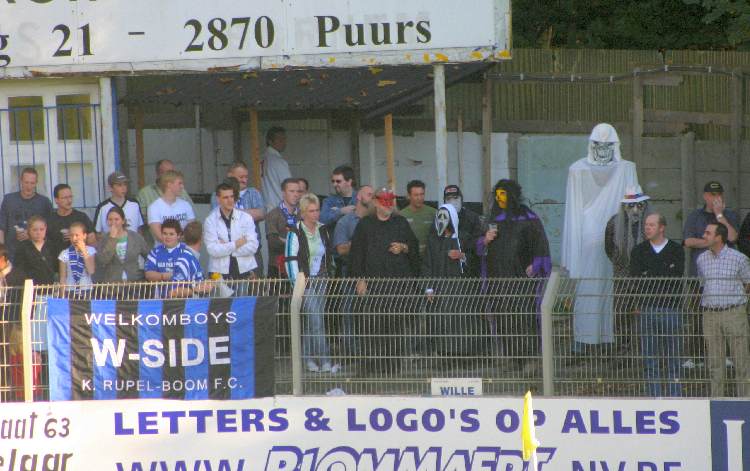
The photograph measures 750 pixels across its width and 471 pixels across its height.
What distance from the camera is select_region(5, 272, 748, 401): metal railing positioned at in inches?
398

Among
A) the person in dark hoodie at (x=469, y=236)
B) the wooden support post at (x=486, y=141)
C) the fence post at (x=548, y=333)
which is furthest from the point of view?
the wooden support post at (x=486, y=141)

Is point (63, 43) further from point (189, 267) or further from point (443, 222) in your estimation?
point (443, 222)

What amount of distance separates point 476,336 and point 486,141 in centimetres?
582

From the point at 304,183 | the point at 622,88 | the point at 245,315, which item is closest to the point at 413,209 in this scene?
the point at 304,183

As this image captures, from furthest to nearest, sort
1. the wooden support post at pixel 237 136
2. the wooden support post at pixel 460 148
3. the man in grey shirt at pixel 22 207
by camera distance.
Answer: the wooden support post at pixel 237 136, the wooden support post at pixel 460 148, the man in grey shirt at pixel 22 207

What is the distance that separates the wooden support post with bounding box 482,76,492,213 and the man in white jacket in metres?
4.11

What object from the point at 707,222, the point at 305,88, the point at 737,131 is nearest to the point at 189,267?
the point at 305,88

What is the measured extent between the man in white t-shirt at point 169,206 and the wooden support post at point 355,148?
349cm

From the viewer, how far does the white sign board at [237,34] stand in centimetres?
1375

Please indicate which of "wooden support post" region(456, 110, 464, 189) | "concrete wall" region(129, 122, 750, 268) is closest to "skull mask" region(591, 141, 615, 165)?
"concrete wall" region(129, 122, 750, 268)

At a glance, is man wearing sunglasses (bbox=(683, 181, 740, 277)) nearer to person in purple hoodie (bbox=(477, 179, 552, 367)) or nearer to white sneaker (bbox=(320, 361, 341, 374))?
person in purple hoodie (bbox=(477, 179, 552, 367))

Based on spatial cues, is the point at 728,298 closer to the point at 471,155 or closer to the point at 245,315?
the point at 245,315

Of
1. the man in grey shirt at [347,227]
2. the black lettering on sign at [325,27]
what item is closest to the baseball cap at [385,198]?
the man in grey shirt at [347,227]

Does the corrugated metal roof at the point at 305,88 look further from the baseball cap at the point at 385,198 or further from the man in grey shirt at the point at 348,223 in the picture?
the baseball cap at the point at 385,198
